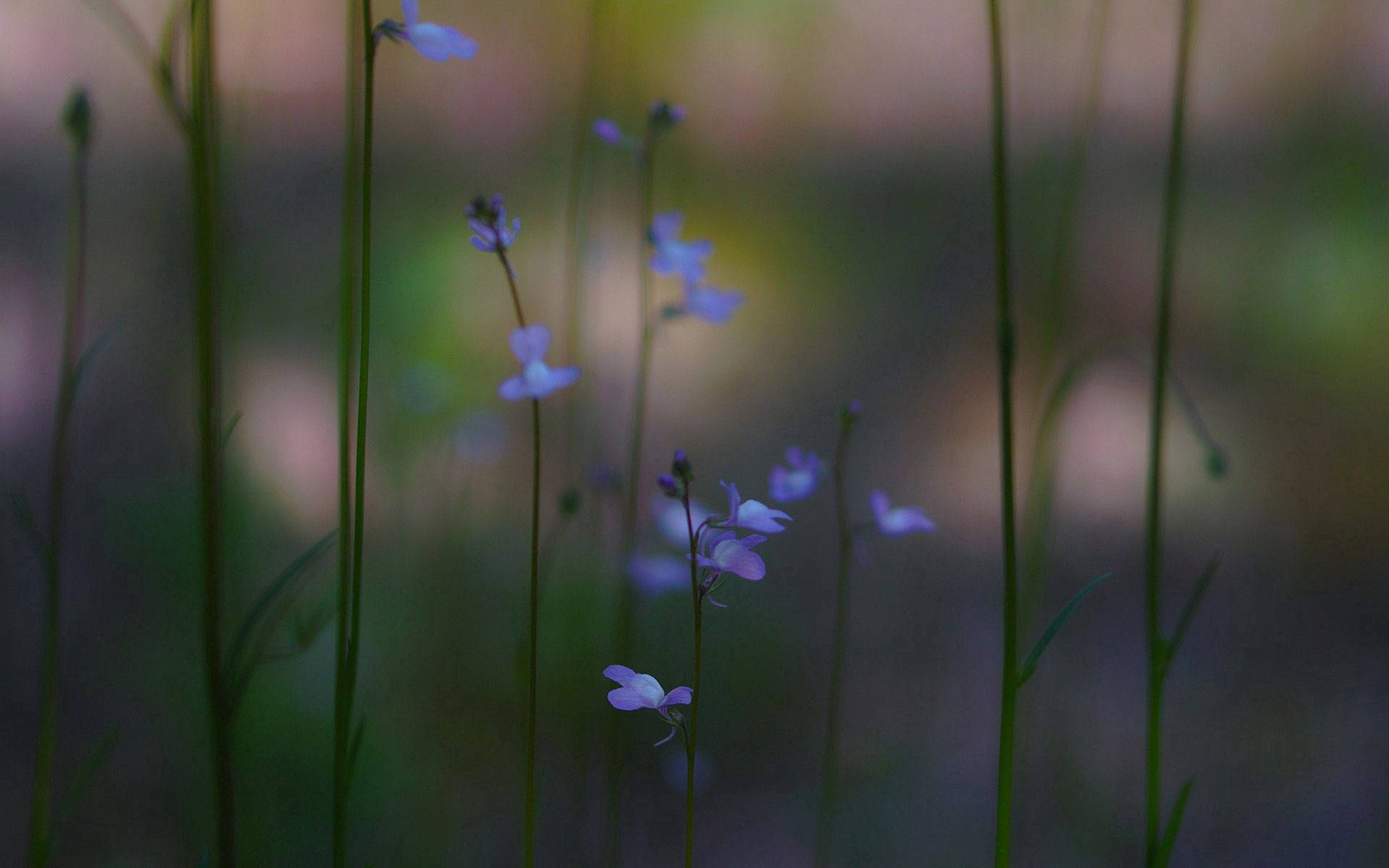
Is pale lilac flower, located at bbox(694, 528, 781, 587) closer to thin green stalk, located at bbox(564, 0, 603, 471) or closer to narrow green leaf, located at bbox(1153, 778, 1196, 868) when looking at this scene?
narrow green leaf, located at bbox(1153, 778, 1196, 868)

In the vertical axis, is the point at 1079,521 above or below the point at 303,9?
below

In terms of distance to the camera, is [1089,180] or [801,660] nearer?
[801,660]

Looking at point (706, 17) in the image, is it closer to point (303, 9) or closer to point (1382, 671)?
point (303, 9)

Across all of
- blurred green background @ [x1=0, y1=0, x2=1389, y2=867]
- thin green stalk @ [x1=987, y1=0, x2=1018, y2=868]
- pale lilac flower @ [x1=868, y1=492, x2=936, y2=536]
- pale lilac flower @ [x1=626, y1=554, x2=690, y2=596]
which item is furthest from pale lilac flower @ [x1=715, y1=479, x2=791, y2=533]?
blurred green background @ [x1=0, y1=0, x2=1389, y2=867]

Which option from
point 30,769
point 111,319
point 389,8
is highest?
point 389,8

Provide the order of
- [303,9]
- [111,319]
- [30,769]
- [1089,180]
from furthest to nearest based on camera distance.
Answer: [1089,180], [303,9], [111,319], [30,769]

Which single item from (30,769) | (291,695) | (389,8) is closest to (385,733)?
(291,695)

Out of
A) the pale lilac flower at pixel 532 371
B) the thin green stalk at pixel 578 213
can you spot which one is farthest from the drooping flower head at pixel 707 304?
the pale lilac flower at pixel 532 371

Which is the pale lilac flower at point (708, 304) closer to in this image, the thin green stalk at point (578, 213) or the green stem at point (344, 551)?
the thin green stalk at point (578, 213)
